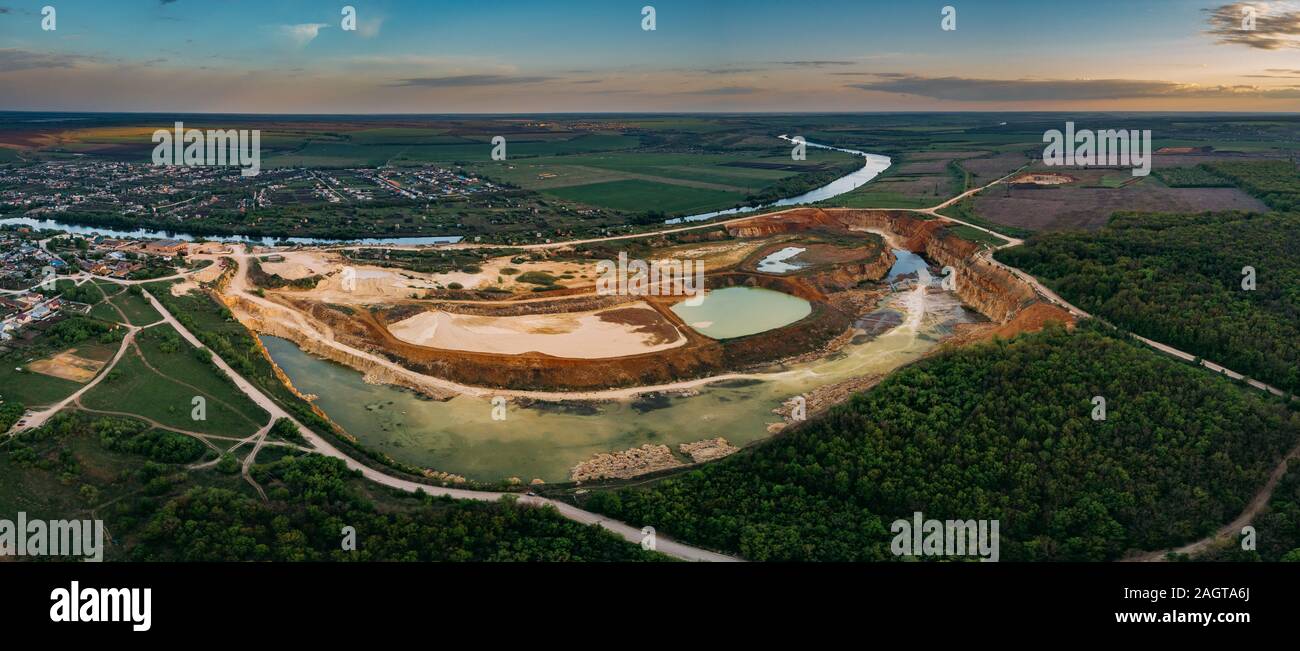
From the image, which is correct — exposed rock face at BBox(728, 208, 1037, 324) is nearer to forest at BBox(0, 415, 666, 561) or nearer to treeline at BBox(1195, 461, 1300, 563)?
treeline at BBox(1195, 461, 1300, 563)

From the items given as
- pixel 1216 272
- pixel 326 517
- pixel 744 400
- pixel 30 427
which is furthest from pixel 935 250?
pixel 30 427

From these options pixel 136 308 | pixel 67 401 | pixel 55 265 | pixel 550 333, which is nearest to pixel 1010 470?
pixel 550 333

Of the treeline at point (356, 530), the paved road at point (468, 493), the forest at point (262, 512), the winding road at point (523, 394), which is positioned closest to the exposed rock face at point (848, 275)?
the winding road at point (523, 394)

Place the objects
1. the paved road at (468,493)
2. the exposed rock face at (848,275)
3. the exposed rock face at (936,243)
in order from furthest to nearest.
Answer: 1. the exposed rock face at (848,275)
2. the exposed rock face at (936,243)
3. the paved road at (468,493)

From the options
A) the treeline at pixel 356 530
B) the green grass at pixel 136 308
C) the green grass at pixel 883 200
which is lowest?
the treeline at pixel 356 530

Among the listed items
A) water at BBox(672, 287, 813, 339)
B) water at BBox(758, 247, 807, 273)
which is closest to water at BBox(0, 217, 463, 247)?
water at BBox(758, 247, 807, 273)

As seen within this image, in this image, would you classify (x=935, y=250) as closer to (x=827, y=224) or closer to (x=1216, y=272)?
(x=827, y=224)

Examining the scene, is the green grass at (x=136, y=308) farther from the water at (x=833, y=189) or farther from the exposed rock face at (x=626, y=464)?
the water at (x=833, y=189)

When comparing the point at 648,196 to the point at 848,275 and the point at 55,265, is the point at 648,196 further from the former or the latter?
the point at 55,265
